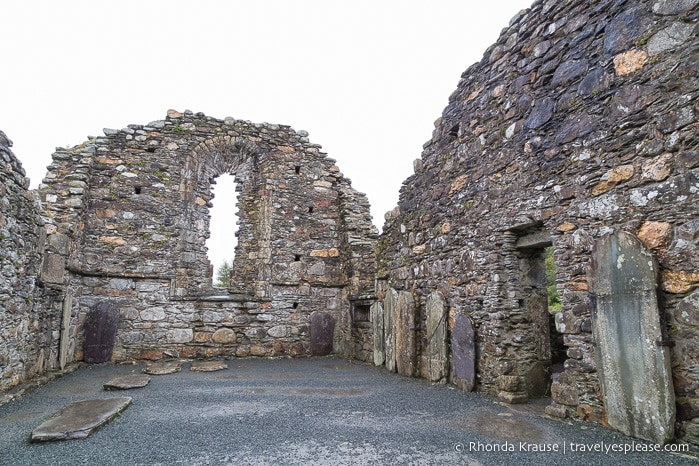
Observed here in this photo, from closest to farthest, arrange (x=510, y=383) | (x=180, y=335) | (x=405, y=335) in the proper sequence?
(x=510, y=383) < (x=405, y=335) < (x=180, y=335)

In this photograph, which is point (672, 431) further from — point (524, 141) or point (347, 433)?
point (524, 141)

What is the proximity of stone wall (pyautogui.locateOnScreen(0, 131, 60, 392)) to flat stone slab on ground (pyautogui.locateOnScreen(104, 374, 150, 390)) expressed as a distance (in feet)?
3.68

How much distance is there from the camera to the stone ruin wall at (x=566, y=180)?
10.7 ft

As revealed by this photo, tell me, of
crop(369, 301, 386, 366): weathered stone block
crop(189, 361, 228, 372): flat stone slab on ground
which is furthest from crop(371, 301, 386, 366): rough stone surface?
crop(189, 361, 228, 372): flat stone slab on ground

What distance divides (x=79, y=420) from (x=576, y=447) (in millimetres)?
4268

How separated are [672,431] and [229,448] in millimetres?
3347

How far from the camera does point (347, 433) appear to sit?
367 centimetres

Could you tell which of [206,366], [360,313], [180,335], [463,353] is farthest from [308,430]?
[180,335]

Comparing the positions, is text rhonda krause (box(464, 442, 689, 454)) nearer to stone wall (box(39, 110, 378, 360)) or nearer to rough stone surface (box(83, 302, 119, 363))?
stone wall (box(39, 110, 378, 360))

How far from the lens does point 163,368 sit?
720 cm

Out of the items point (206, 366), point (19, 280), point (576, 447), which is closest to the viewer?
point (576, 447)

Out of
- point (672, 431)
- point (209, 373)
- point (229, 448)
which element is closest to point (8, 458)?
point (229, 448)

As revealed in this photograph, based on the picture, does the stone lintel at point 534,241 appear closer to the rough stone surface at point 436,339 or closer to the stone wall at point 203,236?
the rough stone surface at point 436,339

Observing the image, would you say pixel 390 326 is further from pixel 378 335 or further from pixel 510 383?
pixel 510 383
